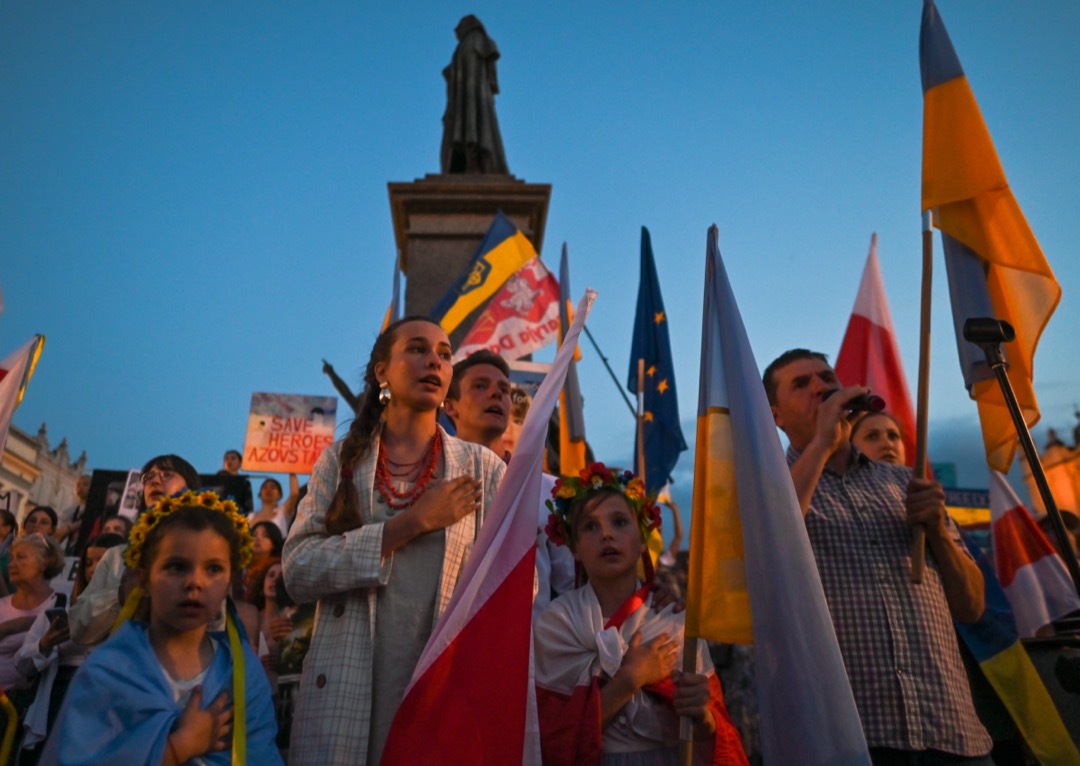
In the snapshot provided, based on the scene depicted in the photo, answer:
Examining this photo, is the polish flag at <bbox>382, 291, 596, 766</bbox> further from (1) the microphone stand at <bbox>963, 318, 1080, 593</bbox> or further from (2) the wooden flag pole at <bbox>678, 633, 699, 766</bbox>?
(1) the microphone stand at <bbox>963, 318, 1080, 593</bbox>

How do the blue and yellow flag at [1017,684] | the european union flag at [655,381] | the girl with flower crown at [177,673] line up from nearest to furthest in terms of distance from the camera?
the girl with flower crown at [177,673] → the blue and yellow flag at [1017,684] → the european union flag at [655,381]

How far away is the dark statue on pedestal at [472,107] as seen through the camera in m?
9.62

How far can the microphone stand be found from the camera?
8.01 feet

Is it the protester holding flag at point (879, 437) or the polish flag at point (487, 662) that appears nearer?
the polish flag at point (487, 662)

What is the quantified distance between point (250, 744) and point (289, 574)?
0.45 metres

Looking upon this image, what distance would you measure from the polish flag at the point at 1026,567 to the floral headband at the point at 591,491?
2674 mm

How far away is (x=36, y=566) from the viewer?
176 inches

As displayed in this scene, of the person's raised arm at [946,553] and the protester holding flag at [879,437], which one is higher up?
the protester holding flag at [879,437]

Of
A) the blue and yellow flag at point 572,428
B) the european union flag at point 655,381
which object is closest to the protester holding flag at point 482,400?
the blue and yellow flag at point 572,428

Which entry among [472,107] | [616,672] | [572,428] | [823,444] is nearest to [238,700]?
[616,672]

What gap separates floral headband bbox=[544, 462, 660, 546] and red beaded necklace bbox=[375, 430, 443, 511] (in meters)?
0.52

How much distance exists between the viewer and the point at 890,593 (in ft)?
8.54

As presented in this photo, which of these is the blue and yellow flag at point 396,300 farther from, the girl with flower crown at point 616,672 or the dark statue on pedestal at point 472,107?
the girl with flower crown at point 616,672

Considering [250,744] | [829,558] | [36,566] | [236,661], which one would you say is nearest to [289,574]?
[236,661]
